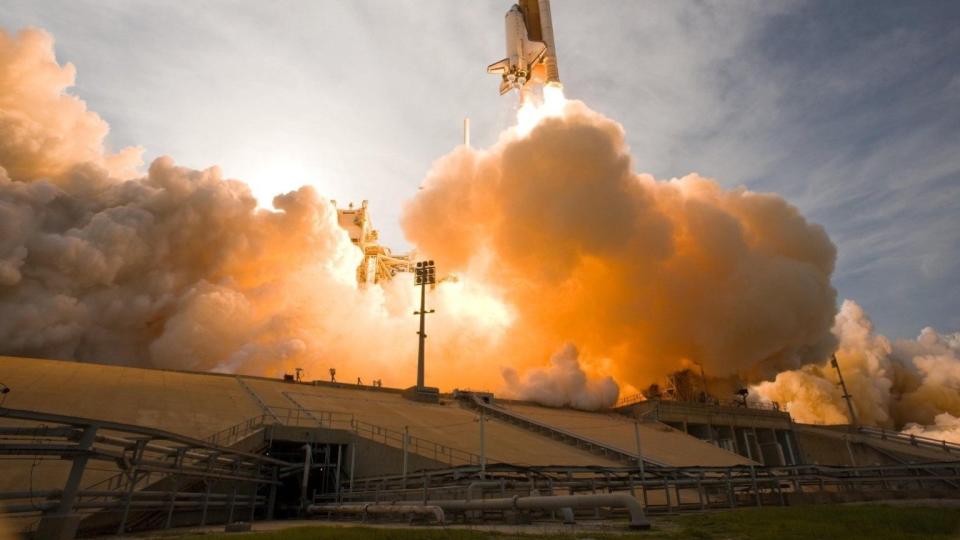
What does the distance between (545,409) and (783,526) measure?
42084mm

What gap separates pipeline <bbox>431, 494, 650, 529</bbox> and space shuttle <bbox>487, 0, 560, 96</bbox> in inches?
1921

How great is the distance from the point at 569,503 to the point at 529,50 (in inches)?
2052

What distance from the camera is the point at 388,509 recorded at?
16.0 metres

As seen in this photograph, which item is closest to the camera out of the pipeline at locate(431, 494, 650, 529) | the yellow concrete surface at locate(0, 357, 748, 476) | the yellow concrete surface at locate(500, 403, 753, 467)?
the pipeline at locate(431, 494, 650, 529)

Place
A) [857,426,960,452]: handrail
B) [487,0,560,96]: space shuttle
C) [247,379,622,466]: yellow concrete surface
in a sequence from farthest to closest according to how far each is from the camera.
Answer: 1. [487,0,560,96]: space shuttle
2. [857,426,960,452]: handrail
3. [247,379,622,466]: yellow concrete surface

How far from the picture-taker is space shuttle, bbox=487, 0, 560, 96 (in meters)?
55.1

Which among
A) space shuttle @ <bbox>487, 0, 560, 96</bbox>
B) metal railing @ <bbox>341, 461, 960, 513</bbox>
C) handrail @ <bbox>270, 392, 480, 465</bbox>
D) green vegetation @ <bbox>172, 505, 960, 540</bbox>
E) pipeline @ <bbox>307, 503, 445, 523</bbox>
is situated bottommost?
green vegetation @ <bbox>172, 505, 960, 540</bbox>

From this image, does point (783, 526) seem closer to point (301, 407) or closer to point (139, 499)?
point (139, 499)

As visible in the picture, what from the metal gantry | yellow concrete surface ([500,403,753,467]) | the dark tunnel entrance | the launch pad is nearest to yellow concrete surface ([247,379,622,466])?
the launch pad

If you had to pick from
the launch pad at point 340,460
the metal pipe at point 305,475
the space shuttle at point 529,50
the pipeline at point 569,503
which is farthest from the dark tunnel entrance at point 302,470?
the space shuttle at point 529,50

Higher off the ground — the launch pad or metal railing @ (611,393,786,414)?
metal railing @ (611,393,786,414)

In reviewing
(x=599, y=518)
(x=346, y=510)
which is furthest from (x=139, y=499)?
(x=599, y=518)

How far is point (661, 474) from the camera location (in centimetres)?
1831

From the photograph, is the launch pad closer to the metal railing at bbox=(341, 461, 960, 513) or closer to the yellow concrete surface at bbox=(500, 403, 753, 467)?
the metal railing at bbox=(341, 461, 960, 513)
